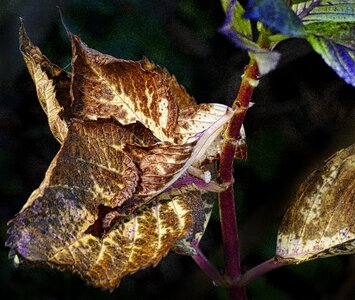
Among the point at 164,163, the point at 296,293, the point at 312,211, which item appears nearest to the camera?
the point at 164,163

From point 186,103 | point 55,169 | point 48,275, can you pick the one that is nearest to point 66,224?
point 55,169

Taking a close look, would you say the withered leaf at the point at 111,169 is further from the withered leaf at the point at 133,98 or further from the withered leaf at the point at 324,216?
the withered leaf at the point at 324,216

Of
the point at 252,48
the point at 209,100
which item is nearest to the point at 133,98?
the point at 252,48

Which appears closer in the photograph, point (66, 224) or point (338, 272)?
point (66, 224)

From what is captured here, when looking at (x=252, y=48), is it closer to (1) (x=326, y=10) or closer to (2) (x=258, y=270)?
(1) (x=326, y=10)

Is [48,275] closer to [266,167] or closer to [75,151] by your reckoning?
[266,167]

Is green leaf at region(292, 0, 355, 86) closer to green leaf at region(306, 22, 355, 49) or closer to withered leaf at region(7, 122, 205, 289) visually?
green leaf at region(306, 22, 355, 49)

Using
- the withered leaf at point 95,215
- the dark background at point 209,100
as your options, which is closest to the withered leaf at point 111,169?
the withered leaf at point 95,215
